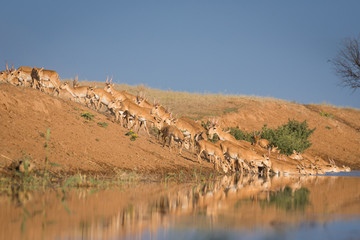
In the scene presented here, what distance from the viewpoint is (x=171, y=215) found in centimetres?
939

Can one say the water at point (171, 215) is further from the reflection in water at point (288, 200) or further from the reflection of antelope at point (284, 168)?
the reflection of antelope at point (284, 168)

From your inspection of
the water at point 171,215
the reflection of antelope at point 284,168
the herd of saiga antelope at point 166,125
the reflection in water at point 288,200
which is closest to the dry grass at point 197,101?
the herd of saiga antelope at point 166,125

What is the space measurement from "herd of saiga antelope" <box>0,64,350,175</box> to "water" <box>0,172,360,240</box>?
980cm

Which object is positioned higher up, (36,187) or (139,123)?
(139,123)

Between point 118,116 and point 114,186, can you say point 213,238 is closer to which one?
point 114,186

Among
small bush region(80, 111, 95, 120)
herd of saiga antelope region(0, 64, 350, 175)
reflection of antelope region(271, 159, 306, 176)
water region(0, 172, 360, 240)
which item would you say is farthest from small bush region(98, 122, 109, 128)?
reflection of antelope region(271, 159, 306, 176)

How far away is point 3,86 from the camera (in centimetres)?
1958

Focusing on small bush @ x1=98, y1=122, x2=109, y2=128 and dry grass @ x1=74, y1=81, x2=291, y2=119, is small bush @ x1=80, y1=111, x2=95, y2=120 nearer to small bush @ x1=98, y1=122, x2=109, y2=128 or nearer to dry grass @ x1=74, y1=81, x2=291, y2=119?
small bush @ x1=98, y1=122, x2=109, y2=128

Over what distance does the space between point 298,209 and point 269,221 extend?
2.05 metres

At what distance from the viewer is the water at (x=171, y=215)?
7.54 meters

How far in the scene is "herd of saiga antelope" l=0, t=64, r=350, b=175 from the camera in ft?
76.3

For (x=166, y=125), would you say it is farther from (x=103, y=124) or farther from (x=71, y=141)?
(x=71, y=141)

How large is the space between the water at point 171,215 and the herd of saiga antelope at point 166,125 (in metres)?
9.80

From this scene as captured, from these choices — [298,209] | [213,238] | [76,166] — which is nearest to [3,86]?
[76,166]
